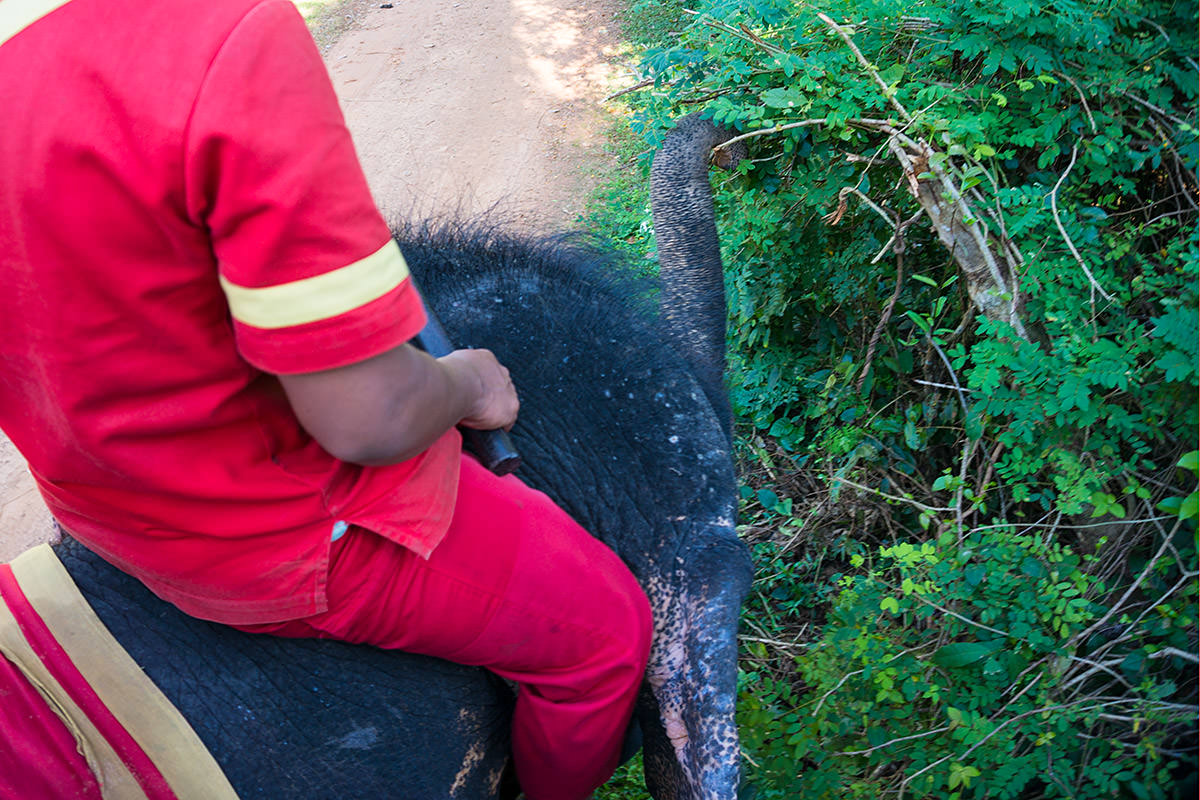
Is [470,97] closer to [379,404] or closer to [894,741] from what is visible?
[894,741]

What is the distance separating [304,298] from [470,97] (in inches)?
264

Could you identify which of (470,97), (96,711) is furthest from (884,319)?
(470,97)

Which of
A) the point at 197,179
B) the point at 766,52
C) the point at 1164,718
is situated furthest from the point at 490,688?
the point at 766,52

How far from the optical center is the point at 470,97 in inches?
291

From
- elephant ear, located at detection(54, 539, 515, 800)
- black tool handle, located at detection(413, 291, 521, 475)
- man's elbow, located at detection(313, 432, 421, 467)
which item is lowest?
elephant ear, located at detection(54, 539, 515, 800)

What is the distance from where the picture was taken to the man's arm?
1198 millimetres

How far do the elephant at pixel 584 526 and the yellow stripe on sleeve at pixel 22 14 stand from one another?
99cm

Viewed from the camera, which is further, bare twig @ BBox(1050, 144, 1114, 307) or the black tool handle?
bare twig @ BBox(1050, 144, 1114, 307)

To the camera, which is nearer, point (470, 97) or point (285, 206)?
point (285, 206)

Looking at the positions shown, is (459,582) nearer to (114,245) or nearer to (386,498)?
(386,498)

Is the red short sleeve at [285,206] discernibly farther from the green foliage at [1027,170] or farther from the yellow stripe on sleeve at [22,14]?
the green foliage at [1027,170]

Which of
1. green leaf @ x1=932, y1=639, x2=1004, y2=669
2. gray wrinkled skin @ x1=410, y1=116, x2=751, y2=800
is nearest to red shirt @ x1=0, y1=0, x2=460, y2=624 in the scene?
gray wrinkled skin @ x1=410, y1=116, x2=751, y2=800

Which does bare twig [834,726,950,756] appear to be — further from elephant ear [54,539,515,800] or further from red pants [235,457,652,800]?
elephant ear [54,539,515,800]

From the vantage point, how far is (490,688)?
187cm
